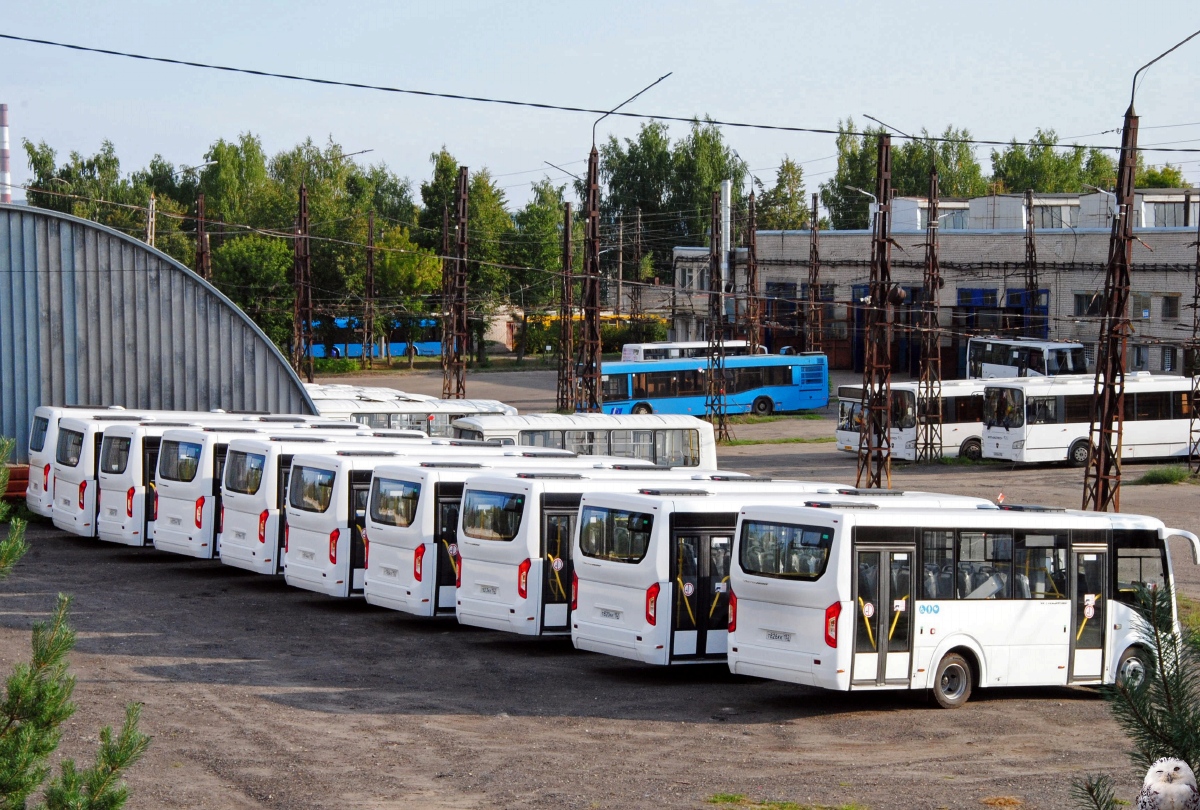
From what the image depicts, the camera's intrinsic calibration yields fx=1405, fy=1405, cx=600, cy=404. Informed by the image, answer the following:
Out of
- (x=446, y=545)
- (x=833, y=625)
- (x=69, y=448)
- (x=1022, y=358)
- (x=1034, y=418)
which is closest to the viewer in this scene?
(x=833, y=625)

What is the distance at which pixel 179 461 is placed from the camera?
878 inches

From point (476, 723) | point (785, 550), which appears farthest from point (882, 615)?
point (476, 723)

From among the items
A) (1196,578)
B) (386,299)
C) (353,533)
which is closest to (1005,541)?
(353,533)

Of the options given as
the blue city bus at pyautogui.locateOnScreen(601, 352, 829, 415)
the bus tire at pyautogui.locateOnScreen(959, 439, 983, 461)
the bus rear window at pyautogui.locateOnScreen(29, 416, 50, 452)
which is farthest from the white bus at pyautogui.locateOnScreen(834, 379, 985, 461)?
the bus rear window at pyautogui.locateOnScreen(29, 416, 50, 452)

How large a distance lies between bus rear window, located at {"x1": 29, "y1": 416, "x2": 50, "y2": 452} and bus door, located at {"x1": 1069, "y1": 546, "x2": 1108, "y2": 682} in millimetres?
18529

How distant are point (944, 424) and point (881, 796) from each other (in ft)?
111

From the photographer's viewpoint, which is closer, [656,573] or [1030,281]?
[656,573]

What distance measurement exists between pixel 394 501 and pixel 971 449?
29304 millimetres

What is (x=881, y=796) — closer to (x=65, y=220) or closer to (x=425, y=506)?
(x=425, y=506)

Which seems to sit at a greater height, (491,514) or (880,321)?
(880,321)

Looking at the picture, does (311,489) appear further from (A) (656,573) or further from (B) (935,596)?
(B) (935,596)

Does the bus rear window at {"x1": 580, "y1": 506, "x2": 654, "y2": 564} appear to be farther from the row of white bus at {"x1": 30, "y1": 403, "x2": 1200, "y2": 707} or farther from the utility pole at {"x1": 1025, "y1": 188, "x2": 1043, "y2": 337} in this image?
the utility pole at {"x1": 1025, "y1": 188, "x2": 1043, "y2": 337}

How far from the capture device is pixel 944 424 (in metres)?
43.5

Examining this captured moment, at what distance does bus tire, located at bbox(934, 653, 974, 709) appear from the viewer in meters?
14.2
